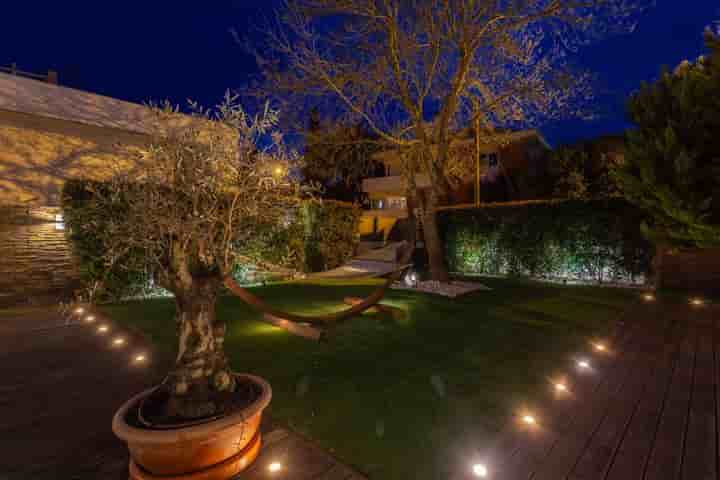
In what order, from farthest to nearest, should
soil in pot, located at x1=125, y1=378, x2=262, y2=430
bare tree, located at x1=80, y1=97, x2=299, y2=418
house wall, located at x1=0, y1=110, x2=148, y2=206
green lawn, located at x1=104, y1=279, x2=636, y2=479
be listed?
1. house wall, located at x1=0, y1=110, x2=148, y2=206
2. green lawn, located at x1=104, y1=279, x2=636, y2=479
3. bare tree, located at x1=80, y1=97, x2=299, y2=418
4. soil in pot, located at x1=125, y1=378, x2=262, y2=430

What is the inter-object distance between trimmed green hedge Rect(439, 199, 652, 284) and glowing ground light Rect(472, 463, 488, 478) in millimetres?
10007

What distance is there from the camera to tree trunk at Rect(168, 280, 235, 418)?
7.41 ft

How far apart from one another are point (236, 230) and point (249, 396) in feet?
4.37

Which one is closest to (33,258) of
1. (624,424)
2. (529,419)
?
(529,419)

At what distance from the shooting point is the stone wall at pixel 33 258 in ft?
25.9

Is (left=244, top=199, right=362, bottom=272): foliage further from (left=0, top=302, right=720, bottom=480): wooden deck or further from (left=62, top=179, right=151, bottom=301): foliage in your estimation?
(left=0, top=302, right=720, bottom=480): wooden deck

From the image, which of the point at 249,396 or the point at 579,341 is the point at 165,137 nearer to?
the point at 249,396

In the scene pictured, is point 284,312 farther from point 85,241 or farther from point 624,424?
point 85,241

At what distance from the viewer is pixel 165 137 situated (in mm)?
2799

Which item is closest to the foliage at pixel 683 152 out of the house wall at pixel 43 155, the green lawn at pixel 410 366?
the green lawn at pixel 410 366

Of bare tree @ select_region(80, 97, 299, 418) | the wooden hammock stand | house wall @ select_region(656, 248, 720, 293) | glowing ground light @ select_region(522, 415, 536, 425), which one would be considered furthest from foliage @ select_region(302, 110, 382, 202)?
house wall @ select_region(656, 248, 720, 293)

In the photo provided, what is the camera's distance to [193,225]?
241 centimetres

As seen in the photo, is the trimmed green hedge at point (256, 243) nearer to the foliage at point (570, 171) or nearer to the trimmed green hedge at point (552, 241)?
the trimmed green hedge at point (552, 241)

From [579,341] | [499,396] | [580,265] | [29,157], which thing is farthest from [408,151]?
[29,157]
